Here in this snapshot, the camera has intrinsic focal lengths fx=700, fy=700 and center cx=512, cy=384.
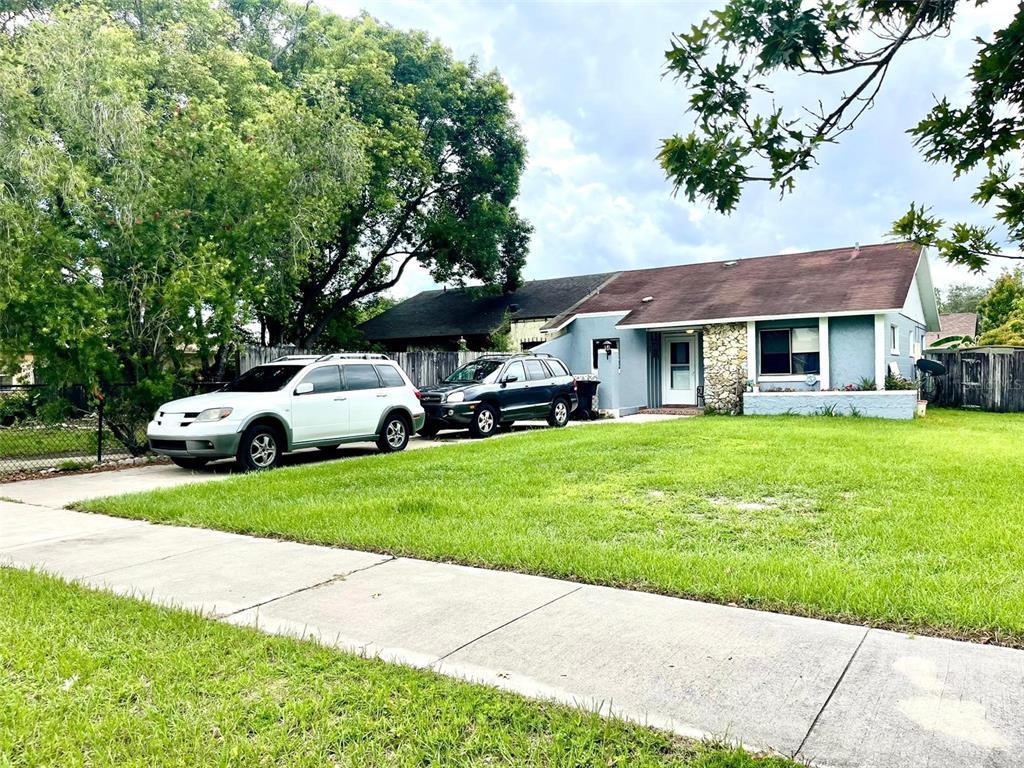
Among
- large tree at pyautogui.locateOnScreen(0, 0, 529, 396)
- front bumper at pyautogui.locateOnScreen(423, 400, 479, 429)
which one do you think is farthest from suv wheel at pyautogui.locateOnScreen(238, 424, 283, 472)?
front bumper at pyautogui.locateOnScreen(423, 400, 479, 429)

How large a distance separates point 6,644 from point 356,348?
25.2 meters

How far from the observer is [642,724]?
2.82m

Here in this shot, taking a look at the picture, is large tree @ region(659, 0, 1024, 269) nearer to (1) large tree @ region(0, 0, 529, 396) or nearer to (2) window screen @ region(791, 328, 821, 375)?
(1) large tree @ region(0, 0, 529, 396)

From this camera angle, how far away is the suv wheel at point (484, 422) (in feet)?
49.5

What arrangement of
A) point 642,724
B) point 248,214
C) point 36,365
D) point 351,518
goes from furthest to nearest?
point 248,214
point 36,365
point 351,518
point 642,724

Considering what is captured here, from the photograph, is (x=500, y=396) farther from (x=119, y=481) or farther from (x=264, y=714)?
(x=264, y=714)

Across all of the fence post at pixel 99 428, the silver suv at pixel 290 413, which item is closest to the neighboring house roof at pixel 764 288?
Result: the silver suv at pixel 290 413

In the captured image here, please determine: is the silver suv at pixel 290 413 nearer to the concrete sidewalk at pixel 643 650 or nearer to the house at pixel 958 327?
the concrete sidewalk at pixel 643 650

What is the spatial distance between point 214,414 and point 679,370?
14971 millimetres

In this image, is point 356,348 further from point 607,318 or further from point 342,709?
point 342,709

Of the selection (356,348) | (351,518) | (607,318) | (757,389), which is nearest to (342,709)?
(351,518)

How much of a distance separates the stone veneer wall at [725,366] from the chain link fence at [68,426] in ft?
46.5

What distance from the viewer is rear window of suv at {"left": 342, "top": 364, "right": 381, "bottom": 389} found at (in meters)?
12.2

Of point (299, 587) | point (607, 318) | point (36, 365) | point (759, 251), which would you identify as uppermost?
point (759, 251)
